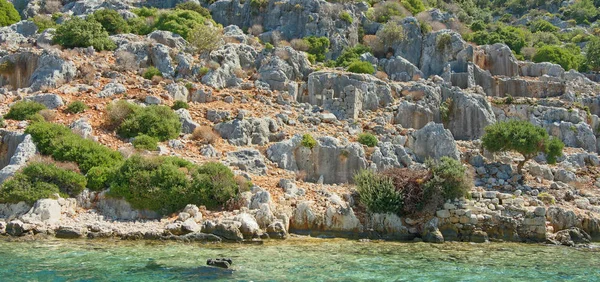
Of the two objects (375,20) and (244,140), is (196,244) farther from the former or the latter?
(375,20)

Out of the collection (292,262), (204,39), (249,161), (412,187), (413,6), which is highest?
(413,6)

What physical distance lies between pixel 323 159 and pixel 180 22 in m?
19.6

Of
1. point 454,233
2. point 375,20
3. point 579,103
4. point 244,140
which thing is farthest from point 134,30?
point 579,103

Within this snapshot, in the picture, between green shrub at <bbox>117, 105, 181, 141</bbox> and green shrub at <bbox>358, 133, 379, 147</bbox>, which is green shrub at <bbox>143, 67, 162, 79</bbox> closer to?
green shrub at <bbox>117, 105, 181, 141</bbox>

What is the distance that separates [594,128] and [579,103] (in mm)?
2013

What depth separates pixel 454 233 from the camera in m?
22.2

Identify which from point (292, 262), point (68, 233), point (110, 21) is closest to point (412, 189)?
point (292, 262)

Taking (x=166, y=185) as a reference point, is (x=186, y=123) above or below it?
above

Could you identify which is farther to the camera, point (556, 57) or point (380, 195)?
point (556, 57)

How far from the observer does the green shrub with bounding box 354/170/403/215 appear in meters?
22.5

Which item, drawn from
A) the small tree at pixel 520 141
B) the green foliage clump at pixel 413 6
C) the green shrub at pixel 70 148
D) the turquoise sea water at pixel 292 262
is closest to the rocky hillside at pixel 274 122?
the green shrub at pixel 70 148

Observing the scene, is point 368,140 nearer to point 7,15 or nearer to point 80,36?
point 80,36

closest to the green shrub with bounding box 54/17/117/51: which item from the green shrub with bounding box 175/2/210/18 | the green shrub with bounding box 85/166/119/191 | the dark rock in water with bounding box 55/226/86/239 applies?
the green shrub with bounding box 175/2/210/18

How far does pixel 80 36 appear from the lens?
112ft
